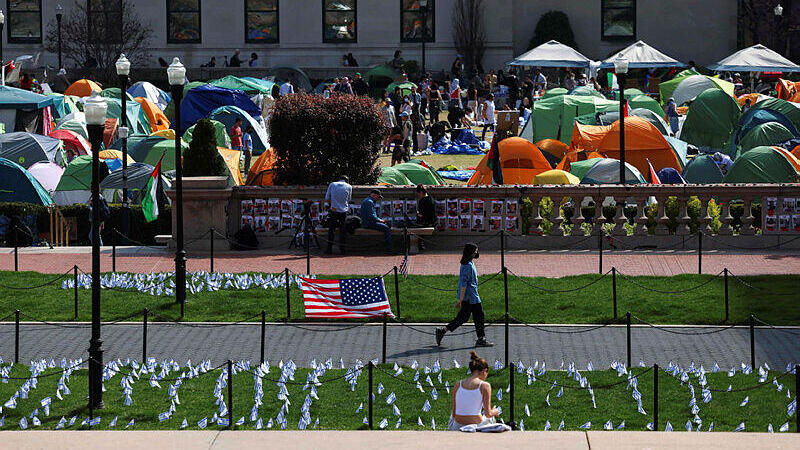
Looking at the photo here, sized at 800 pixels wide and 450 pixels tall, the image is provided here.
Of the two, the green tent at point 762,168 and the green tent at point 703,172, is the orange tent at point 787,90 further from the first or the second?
the green tent at point 762,168

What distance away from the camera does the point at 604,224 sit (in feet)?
80.5

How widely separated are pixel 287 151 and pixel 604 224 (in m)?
5.99

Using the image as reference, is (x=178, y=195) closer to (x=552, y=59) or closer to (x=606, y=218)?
(x=606, y=218)

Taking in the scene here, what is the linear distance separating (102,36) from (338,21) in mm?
11592

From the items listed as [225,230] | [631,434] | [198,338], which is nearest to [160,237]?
[225,230]

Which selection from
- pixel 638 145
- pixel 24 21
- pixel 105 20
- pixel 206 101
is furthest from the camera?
pixel 24 21

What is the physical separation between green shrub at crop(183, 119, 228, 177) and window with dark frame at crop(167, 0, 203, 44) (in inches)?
1590

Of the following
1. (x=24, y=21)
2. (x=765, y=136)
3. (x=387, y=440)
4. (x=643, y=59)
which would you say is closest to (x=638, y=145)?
(x=765, y=136)

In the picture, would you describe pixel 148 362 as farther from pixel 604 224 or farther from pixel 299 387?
pixel 604 224

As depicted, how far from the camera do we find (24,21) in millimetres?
66000

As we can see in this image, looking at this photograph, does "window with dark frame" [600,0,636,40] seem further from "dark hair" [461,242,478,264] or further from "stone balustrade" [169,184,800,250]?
"dark hair" [461,242,478,264]

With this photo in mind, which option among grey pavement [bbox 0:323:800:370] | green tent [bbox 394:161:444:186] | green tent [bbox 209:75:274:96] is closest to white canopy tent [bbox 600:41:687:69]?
green tent [bbox 209:75:274:96]

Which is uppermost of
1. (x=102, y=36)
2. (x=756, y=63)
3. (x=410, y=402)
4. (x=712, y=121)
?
(x=102, y=36)

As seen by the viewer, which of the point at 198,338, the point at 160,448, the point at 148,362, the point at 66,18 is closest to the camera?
the point at 160,448
